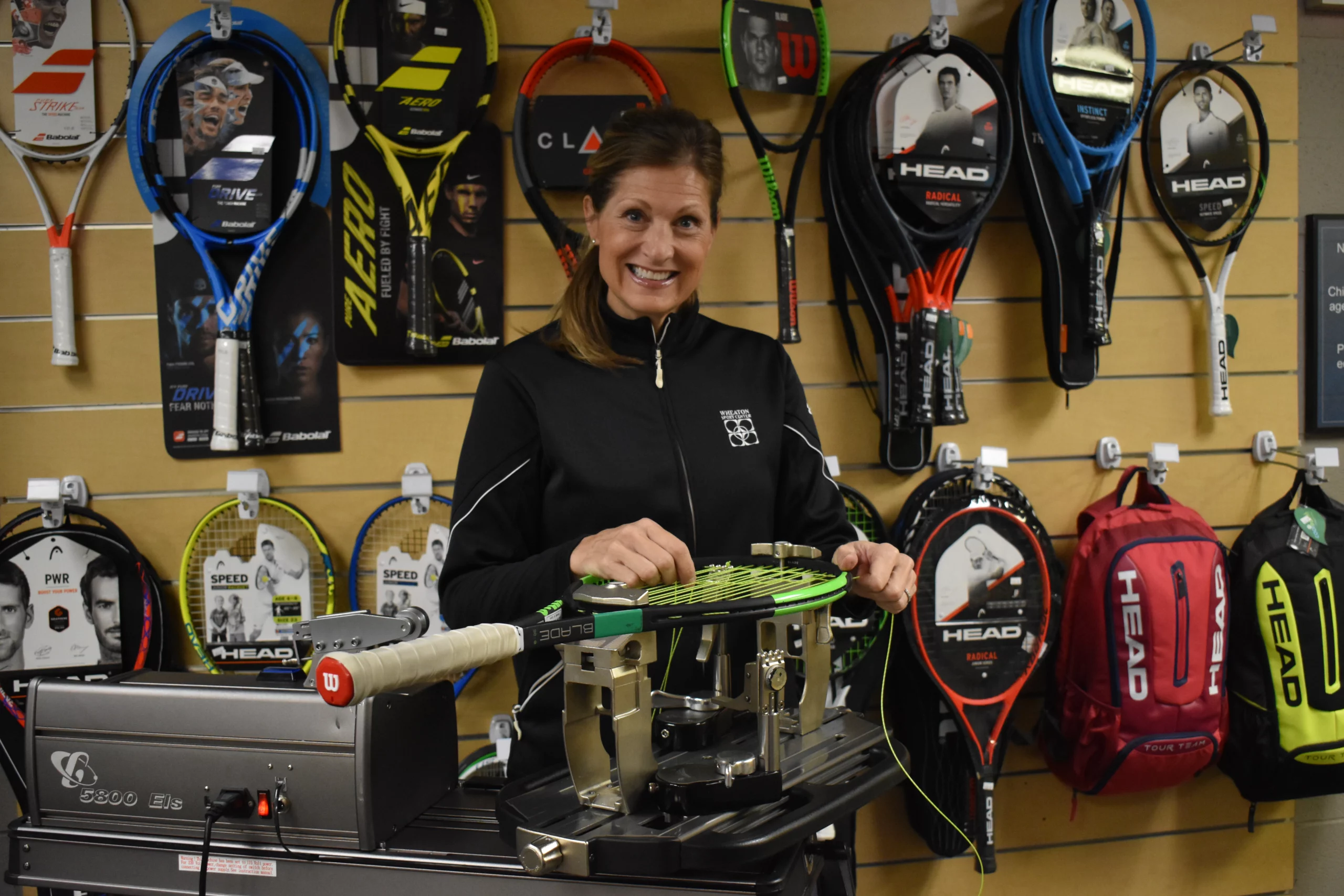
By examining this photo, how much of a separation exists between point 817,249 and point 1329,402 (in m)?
1.80

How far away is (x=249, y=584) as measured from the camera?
2229 mm

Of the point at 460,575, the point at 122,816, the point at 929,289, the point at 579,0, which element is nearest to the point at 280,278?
the point at 579,0

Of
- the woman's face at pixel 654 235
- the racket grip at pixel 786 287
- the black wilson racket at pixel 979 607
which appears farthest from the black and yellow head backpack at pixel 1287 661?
the woman's face at pixel 654 235

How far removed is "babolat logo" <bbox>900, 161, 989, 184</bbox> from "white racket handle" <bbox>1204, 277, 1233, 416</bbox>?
2.86ft

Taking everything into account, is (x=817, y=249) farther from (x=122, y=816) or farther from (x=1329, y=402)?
(x=122, y=816)

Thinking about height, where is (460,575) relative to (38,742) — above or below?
above

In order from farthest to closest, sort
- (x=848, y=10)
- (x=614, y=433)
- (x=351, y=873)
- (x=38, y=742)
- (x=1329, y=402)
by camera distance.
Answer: (x=1329, y=402) < (x=848, y=10) < (x=614, y=433) < (x=38, y=742) < (x=351, y=873)

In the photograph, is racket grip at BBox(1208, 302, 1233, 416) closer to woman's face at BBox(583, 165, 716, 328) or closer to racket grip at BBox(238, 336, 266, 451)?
woman's face at BBox(583, 165, 716, 328)

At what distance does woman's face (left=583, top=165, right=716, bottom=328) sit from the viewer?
5.07 ft

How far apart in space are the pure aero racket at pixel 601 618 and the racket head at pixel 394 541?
120 cm

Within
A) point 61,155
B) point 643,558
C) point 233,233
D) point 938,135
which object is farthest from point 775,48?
point 61,155

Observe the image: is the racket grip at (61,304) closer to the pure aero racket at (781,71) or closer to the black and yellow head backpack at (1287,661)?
the pure aero racket at (781,71)

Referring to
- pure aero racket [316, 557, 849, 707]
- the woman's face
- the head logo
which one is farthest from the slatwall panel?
pure aero racket [316, 557, 849, 707]

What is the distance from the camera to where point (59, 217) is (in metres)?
2.21
